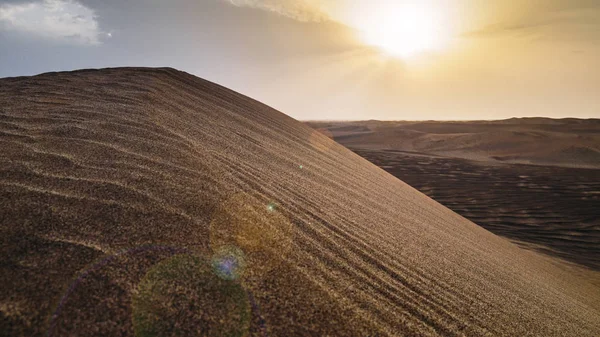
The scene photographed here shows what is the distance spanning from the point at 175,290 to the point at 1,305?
1.34 feet

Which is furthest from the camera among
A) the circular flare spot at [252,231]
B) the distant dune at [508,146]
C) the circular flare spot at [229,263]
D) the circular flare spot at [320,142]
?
the distant dune at [508,146]

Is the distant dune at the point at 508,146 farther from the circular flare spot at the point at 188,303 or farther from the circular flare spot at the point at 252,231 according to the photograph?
the circular flare spot at the point at 188,303

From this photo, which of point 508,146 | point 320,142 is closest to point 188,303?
point 320,142

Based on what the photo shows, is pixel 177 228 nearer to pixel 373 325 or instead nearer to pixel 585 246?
pixel 373 325

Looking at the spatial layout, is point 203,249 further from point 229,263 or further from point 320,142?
point 320,142

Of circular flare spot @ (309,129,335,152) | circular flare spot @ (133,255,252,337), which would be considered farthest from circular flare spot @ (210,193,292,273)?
circular flare spot @ (309,129,335,152)

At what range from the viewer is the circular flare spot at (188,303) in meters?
0.90

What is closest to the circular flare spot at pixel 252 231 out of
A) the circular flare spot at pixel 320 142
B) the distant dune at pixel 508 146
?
the circular flare spot at pixel 320 142

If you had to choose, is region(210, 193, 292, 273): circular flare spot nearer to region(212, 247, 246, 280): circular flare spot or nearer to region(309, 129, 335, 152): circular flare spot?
region(212, 247, 246, 280): circular flare spot

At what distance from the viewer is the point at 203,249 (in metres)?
1.22

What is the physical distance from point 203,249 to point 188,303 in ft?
0.87

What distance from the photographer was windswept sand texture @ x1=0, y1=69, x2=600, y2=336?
95 centimetres

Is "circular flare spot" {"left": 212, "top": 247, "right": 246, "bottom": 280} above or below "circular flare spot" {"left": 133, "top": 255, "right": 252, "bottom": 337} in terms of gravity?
above

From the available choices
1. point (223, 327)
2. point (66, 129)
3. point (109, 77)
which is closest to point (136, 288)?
point (223, 327)
